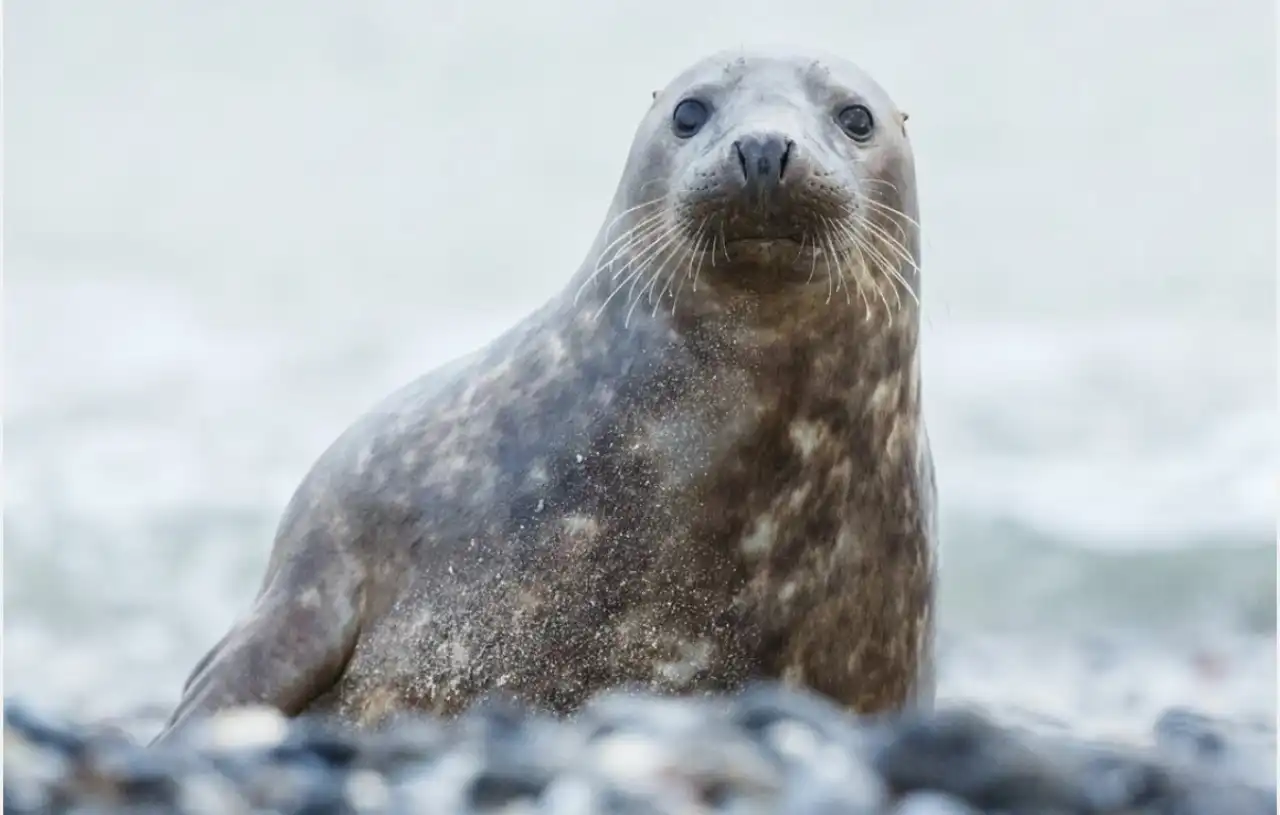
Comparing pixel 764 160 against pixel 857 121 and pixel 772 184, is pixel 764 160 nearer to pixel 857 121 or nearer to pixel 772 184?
pixel 772 184

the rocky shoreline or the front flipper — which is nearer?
the rocky shoreline

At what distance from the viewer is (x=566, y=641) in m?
2.72

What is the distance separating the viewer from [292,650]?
9.50 feet

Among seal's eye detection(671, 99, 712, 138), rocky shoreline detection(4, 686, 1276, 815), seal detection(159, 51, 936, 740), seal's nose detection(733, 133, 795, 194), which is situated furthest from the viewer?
seal's eye detection(671, 99, 712, 138)

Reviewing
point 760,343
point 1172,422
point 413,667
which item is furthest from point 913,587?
point 1172,422

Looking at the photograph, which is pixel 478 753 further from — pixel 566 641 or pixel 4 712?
pixel 566 641

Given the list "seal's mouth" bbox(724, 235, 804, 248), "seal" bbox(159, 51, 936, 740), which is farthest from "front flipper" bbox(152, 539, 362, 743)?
"seal's mouth" bbox(724, 235, 804, 248)

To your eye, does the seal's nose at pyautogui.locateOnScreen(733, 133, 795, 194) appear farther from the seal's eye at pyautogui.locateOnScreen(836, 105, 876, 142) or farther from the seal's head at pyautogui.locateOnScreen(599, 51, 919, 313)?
the seal's eye at pyautogui.locateOnScreen(836, 105, 876, 142)

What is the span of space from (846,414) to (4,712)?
1511 mm

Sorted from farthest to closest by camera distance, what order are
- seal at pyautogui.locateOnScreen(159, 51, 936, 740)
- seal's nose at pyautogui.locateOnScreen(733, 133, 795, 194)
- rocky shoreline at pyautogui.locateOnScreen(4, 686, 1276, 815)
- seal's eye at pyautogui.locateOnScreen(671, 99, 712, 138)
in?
seal's eye at pyautogui.locateOnScreen(671, 99, 712, 138) → seal at pyautogui.locateOnScreen(159, 51, 936, 740) → seal's nose at pyautogui.locateOnScreen(733, 133, 795, 194) → rocky shoreline at pyautogui.locateOnScreen(4, 686, 1276, 815)

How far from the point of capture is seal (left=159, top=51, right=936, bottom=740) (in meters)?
2.70

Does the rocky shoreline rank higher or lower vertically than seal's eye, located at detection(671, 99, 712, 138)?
lower

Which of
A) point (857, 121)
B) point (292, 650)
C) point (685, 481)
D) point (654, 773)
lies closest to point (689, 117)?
point (857, 121)

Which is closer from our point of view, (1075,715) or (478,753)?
(478,753)
